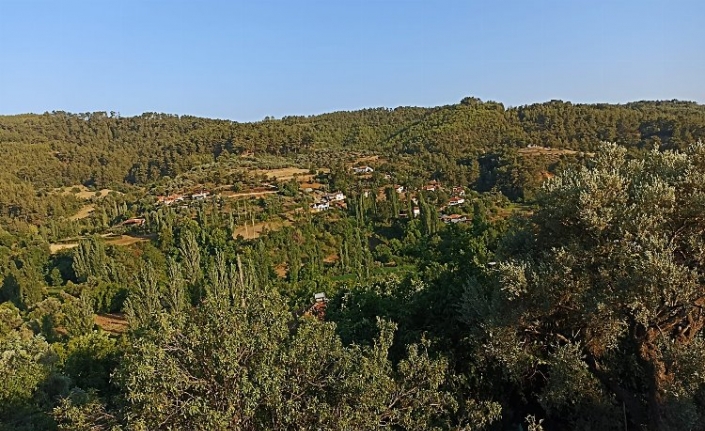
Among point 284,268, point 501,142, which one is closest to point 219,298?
point 284,268

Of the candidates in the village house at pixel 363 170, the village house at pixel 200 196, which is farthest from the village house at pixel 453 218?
the village house at pixel 200 196

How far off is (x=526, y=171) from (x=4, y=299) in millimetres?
59705

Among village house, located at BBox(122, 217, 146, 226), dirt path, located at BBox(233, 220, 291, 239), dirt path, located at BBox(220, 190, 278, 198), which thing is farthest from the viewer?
dirt path, located at BBox(220, 190, 278, 198)

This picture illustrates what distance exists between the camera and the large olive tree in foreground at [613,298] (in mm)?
8578

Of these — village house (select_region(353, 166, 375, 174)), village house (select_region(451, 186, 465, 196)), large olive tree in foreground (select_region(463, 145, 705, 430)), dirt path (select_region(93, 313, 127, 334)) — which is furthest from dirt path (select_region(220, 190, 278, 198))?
large olive tree in foreground (select_region(463, 145, 705, 430))

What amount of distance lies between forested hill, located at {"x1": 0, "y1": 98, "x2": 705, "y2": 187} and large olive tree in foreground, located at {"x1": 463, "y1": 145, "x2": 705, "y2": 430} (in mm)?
67836

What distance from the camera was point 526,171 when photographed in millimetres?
69250

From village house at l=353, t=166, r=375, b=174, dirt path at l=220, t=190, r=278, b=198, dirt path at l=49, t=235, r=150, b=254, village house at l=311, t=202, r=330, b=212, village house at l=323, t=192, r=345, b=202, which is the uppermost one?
village house at l=353, t=166, r=375, b=174

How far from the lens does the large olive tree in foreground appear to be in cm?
858

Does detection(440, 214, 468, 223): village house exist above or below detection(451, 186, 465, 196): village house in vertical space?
below

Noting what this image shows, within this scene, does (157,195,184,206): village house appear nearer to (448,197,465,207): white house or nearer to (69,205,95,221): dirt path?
(69,205,95,221): dirt path

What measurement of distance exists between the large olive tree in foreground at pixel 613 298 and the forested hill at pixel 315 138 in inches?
2671

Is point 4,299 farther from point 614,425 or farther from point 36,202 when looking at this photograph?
point 614,425

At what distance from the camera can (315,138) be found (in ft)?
365
